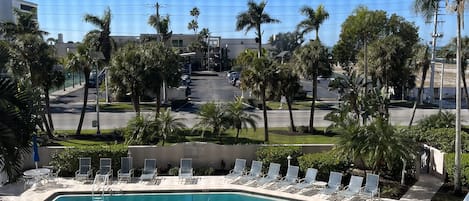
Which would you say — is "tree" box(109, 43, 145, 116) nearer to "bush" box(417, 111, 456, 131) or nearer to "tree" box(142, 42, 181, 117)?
"tree" box(142, 42, 181, 117)

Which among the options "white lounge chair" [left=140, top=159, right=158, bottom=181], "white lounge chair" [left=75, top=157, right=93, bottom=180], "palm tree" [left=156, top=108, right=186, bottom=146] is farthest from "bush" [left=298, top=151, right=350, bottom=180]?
"white lounge chair" [left=75, top=157, right=93, bottom=180]

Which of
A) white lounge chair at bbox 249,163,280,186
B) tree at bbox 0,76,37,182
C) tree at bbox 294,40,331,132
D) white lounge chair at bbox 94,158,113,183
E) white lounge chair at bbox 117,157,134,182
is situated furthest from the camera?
tree at bbox 294,40,331,132

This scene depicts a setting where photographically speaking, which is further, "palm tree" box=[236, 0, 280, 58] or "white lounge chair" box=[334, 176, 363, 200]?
"palm tree" box=[236, 0, 280, 58]

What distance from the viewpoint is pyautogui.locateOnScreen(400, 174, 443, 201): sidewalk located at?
15417 millimetres

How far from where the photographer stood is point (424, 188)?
16.2 metres

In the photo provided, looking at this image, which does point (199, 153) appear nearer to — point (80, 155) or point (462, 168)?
point (80, 155)

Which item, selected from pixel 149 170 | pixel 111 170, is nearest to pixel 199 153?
pixel 149 170

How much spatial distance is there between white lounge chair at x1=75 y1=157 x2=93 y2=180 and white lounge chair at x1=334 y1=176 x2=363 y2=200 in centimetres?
865

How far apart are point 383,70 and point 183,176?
1962 centimetres

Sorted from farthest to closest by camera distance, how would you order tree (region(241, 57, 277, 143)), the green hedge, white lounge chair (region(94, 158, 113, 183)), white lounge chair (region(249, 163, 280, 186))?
tree (region(241, 57, 277, 143)) → the green hedge → white lounge chair (region(94, 158, 113, 183)) → white lounge chair (region(249, 163, 280, 186))

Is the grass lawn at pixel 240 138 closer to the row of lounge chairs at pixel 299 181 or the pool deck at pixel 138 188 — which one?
the pool deck at pixel 138 188

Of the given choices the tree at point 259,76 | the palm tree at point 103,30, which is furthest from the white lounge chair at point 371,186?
the palm tree at point 103,30

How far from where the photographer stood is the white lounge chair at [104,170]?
17.1 meters

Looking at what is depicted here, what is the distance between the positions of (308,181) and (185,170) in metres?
4.47
